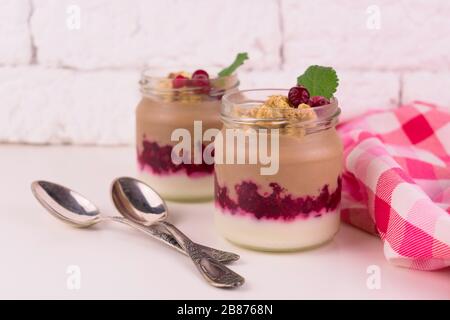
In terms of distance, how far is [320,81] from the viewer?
1.25m

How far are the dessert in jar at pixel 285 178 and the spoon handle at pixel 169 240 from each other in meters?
0.05

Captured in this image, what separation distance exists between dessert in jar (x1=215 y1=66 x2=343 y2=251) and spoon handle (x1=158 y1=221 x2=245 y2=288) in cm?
8

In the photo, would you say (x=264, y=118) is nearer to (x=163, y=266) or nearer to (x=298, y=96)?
(x=298, y=96)

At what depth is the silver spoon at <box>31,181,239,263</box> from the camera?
4.01 ft

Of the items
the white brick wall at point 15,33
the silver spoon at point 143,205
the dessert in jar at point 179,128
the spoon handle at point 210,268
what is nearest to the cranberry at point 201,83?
the dessert in jar at point 179,128

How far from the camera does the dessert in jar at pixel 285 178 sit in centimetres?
115

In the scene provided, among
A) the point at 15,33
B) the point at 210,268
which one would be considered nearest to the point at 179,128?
the point at 210,268

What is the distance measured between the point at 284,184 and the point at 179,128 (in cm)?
32

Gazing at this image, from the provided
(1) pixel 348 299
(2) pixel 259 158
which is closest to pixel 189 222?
(2) pixel 259 158

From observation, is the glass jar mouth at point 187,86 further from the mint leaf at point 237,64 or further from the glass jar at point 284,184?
the glass jar at point 284,184

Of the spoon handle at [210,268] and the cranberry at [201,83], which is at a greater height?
the cranberry at [201,83]

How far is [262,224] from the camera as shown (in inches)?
45.9

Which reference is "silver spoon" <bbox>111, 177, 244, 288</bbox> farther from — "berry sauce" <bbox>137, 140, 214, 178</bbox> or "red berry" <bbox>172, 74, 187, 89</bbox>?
"red berry" <bbox>172, 74, 187, 89</bbox>

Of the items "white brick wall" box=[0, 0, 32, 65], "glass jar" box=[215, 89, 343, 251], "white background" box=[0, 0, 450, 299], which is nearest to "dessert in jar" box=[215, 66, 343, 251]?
"glass jar" box=[215, 89, 343, 251]
